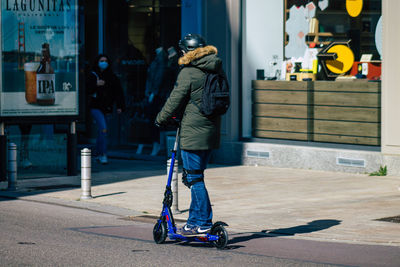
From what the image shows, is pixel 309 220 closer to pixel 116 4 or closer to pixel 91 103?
pixel 91 103

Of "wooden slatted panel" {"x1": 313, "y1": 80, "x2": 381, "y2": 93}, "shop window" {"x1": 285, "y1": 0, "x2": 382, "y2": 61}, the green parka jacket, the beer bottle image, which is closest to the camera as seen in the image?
the green parka jacket

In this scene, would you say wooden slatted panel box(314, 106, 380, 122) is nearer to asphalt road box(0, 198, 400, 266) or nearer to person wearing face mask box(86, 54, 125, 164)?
person wearing face mask box(86, 54, 125, 164)

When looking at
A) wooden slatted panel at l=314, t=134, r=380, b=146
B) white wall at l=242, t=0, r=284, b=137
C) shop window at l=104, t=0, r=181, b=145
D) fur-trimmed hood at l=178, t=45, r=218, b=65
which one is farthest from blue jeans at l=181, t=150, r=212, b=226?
shop window at l=104, t=0, r=181, b=145

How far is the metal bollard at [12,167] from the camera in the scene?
1230cm

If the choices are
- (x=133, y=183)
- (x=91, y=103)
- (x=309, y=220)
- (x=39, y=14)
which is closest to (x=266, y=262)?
(x=309, y=220)

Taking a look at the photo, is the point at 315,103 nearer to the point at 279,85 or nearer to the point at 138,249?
the point at 279,85

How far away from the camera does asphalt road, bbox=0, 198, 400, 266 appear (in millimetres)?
7641

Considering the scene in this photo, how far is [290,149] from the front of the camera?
15.3m

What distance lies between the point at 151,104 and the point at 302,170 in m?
4.30

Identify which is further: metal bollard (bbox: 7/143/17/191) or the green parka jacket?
metal bollard (bbox: 7/143/17/191)

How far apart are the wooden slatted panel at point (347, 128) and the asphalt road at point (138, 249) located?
18.2 feet

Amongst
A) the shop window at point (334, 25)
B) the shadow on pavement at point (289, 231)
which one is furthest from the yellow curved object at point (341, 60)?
the shadow on pavement at point (289, 231)

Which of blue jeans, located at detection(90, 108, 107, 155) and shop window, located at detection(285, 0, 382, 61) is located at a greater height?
shop window, located at detection(285, 0, 382, 61)

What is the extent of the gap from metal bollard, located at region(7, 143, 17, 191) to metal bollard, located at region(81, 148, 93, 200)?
117 centimetres
